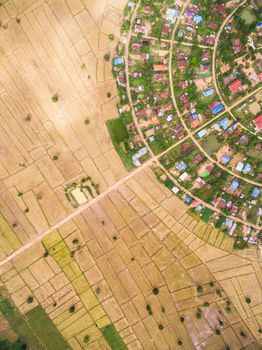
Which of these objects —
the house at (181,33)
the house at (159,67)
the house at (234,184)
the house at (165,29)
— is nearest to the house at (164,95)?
the house at (159,67)

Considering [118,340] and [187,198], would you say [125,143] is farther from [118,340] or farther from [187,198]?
[118,340]

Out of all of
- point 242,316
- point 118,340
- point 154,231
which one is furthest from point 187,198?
point 118,340

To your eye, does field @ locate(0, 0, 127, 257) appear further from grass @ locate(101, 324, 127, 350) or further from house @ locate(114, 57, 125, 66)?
grass @ locate(101, 324, 127, 350)

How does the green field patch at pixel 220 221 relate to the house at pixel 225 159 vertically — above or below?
below

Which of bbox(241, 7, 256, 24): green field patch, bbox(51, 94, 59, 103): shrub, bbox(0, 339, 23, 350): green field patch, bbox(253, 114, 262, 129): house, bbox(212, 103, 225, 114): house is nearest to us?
bbox(253, 114, 262, 129): house

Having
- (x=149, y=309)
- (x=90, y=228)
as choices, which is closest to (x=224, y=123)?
(x=90, y=228)


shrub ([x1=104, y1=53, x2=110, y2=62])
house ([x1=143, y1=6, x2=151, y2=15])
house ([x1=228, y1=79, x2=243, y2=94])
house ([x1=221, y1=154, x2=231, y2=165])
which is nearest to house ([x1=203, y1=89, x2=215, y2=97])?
house ([x1=228, y1=79, x2=243, y2=94])

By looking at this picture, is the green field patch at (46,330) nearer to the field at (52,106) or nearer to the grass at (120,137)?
the field at (52,106)
